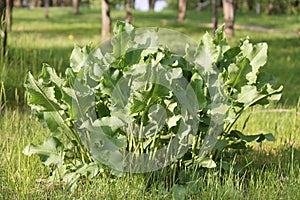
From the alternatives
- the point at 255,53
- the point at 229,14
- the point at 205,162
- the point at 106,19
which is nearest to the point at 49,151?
the point at 205,162

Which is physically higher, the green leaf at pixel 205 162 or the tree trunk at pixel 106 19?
the tree trunk at pixel 106 19

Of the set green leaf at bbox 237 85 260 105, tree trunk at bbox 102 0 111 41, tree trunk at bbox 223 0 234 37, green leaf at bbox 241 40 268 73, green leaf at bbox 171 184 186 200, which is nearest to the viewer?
green leaf at bbox 171 184 186 200

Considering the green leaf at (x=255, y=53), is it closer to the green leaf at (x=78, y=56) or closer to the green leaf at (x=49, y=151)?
the green leaf at (x=78, y=56)

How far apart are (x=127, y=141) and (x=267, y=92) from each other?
0.84m

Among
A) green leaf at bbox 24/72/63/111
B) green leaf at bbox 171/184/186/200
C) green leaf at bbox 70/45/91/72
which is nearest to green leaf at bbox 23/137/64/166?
green leaf at bbox 24/72/63/111

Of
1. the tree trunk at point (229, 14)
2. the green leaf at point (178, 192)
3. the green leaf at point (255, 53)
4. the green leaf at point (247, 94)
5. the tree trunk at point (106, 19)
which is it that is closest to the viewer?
the green leaf at point (178, 192)

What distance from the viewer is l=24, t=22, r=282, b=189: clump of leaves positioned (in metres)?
2.73

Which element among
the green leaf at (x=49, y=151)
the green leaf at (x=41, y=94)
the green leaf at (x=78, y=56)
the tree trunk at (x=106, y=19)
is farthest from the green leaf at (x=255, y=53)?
the tree trunk at (x=106, y=19)

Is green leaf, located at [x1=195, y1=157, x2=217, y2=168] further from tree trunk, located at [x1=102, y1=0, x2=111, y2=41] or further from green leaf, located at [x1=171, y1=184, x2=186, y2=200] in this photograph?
tree trunk, located at [x1=102, y1=0, x2=111, y2=41]

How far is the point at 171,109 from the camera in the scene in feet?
8.89

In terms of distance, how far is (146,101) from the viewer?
2.67 m

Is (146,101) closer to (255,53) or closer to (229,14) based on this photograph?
(255,53)

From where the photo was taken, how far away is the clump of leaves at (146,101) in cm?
273

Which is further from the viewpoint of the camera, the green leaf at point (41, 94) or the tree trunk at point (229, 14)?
→ the tree trunk at point (229, 14)
